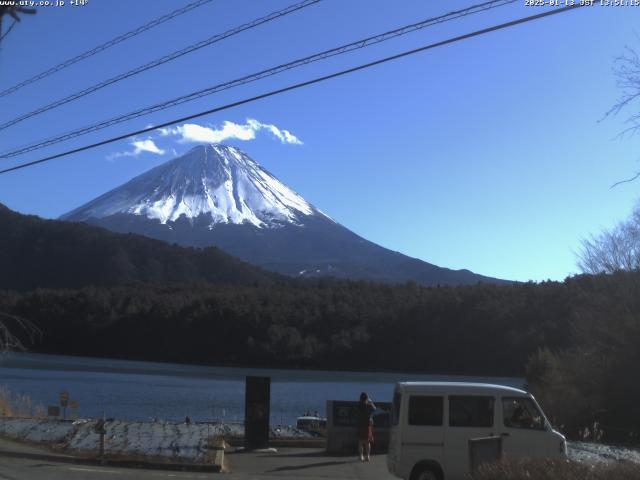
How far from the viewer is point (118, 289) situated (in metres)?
102

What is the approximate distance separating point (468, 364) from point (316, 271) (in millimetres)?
96914

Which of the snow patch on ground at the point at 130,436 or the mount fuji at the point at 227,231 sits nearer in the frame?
the snow patch on ground at the point at 130,436

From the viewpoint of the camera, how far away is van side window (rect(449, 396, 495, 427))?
39.5ft

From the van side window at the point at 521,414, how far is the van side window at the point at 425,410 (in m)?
1.02

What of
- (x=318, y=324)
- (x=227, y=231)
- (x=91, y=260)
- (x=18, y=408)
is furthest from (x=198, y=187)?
(x=18, y=408)

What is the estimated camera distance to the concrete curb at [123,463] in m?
14.9

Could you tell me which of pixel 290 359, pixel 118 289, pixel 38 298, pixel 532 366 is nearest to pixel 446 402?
pixel 532 366

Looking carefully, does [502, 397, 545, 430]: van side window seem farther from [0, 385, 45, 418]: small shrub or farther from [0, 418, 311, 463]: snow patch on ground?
[0, 385, 45, 418]: small shrub

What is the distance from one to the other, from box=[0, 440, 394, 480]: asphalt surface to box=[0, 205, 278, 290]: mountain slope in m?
104

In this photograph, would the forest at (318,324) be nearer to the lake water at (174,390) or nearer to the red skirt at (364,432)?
the lake water at (174,390)

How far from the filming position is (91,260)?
415 ft

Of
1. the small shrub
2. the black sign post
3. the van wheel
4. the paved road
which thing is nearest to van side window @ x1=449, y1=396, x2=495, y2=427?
the van wheel

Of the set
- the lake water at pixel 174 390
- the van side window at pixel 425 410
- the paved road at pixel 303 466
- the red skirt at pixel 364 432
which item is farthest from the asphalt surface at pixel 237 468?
the lake water at pixel 174 390

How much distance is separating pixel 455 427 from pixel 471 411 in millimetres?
359
